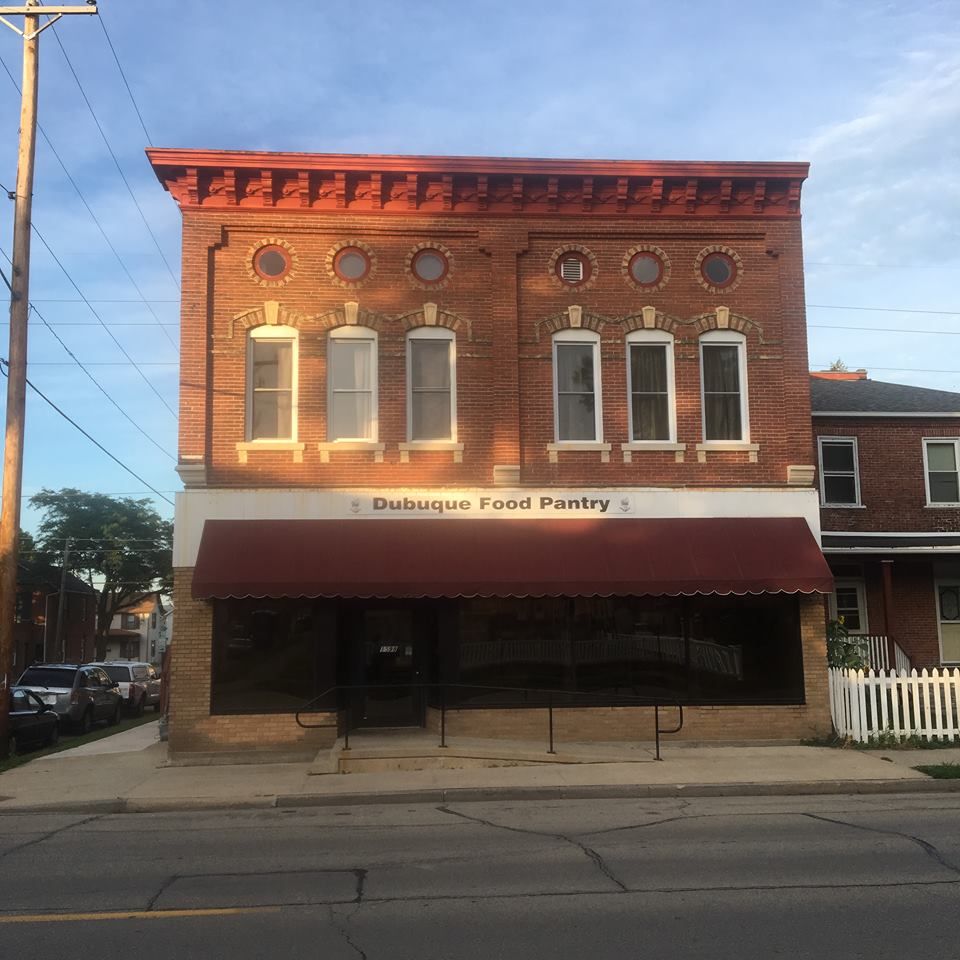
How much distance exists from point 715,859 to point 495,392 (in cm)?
939

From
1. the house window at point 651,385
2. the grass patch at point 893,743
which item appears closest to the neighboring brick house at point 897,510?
the grass patch at point 893,743

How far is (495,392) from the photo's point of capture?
53.6 feet

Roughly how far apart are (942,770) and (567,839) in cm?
620

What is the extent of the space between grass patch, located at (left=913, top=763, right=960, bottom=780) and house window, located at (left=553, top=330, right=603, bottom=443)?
6951 mm

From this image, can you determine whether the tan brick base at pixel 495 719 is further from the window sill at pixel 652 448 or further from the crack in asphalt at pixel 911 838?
the crack in asphalt at pixel 911 838

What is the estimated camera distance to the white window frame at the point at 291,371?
1611cm

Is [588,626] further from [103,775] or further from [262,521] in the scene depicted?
[103,775]

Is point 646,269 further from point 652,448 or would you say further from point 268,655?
point 268,655

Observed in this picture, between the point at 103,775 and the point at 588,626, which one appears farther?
the point at 588,626

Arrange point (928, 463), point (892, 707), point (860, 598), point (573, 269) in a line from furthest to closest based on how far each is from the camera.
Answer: point (928, 463)
point (860, 598)
point (573, 269)
point (892, 707)

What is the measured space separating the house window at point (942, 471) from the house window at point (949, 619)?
1991 mm

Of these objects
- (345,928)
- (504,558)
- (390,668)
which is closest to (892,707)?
(504,558)

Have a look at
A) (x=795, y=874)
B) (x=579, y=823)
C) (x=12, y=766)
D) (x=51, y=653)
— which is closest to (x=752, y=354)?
(x=579, y=823)

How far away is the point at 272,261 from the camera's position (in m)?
16.5
